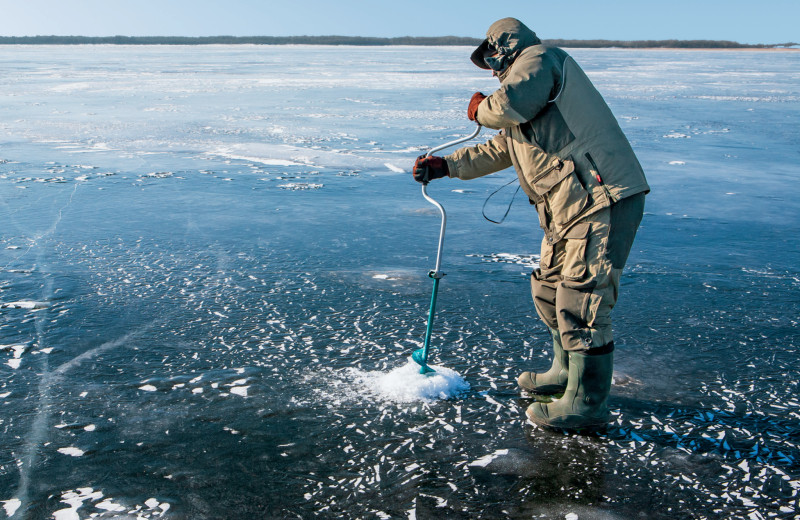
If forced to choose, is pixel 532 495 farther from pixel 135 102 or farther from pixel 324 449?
pixel 135 102

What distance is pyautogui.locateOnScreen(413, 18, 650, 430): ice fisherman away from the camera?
266 cm

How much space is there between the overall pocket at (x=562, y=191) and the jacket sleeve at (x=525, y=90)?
0.80 feet

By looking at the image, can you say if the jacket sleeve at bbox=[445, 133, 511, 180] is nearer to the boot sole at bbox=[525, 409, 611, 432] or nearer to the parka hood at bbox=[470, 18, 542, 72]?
the parka hood at bbox=[470, 18, 542, 72]

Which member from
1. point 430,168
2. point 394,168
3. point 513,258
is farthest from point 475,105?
point 394,168

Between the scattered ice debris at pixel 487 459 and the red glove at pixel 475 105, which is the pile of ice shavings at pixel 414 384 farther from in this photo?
the red glove at pixel 475 105

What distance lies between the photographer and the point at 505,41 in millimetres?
2795

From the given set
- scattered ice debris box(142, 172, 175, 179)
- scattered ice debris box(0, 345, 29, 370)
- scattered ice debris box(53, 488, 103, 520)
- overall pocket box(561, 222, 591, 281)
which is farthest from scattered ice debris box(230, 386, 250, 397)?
scattered ice debris box(142, 172, 175, 179)

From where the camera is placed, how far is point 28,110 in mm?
14773

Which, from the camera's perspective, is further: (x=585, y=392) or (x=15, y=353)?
(x=15, y=353)

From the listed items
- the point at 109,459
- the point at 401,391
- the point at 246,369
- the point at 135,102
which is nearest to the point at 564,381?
the point at 401,391

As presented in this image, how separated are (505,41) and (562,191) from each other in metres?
0.65

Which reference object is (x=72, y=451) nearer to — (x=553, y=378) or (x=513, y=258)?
(x=553, y=378)

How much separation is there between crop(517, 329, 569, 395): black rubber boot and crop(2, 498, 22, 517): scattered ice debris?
207cm

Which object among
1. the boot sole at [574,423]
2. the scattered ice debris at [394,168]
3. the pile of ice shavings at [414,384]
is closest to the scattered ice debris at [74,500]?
the pile of ice shavings at [414,384]
